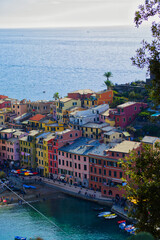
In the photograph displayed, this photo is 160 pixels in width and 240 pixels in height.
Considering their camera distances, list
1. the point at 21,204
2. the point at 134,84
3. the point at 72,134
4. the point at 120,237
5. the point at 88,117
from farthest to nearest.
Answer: the point at 134,84 → the point at 88,117 → the point at 72,134 → the point at 21,204 → the point at 120,237

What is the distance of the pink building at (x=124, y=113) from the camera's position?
62719 millimetres

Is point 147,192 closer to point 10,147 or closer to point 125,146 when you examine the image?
point 125,146

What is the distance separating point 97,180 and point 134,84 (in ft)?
104

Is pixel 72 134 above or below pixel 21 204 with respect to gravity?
above

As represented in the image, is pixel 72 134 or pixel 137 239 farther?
pixel 72 134

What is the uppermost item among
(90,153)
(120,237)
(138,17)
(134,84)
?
(138,17)

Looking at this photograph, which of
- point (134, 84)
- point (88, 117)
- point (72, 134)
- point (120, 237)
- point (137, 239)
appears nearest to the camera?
point (137, 239)

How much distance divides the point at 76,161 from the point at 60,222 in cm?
1023

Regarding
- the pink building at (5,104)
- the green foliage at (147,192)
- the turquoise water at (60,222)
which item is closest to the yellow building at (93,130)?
the turquoise water at (60,222)

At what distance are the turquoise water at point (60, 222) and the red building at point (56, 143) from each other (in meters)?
6.78

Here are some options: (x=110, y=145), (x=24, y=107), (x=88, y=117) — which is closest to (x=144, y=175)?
(x=110, y=145)

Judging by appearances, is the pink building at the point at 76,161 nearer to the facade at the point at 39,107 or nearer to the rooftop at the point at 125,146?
the rooftop at the point at 125,146

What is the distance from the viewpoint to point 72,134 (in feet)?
192

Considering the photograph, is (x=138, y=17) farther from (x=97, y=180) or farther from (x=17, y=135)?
(x=17, y=135)
